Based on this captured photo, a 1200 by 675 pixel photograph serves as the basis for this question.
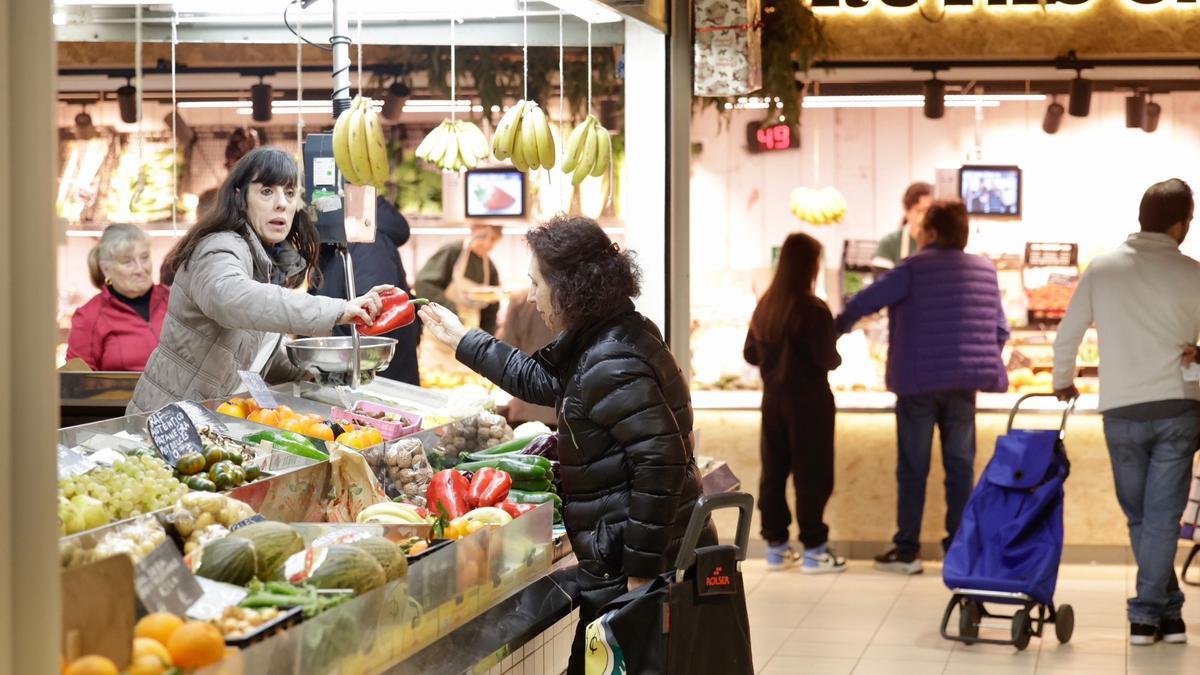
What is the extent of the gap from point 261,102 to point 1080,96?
5046 mm

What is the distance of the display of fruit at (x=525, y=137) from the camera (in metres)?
5.25

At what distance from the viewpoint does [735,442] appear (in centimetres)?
859

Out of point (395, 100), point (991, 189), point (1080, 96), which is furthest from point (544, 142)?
point (991, 189)

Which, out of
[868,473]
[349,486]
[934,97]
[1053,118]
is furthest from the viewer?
[1053,118]

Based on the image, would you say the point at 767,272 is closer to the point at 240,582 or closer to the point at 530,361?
the point at 530,361

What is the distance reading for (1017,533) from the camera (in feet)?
20.5

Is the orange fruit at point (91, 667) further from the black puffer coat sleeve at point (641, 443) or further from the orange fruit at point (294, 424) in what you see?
the orange fruit at point (294, 424)

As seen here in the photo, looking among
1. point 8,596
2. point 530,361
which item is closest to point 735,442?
point 530,361

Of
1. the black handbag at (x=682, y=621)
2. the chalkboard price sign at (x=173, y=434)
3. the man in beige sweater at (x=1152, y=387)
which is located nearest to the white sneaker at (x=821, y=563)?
the man in beige sweater at (x=1152, y=387)

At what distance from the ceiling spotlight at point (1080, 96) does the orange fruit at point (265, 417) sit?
5894mm

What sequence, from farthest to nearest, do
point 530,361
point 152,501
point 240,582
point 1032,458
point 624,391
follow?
point 1032,458 < point 530,361 < point 624,391 < point 152,501 < point 240,582

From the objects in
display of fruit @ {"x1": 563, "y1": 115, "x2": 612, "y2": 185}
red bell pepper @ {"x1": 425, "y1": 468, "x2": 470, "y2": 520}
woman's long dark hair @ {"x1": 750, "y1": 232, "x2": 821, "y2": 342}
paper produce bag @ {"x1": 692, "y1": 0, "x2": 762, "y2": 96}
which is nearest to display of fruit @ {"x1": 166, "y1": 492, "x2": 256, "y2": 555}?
red bell pepper @ {"x1": 425, "y1": 468, "x2": 470, "y2": 520}

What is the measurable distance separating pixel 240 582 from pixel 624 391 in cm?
128

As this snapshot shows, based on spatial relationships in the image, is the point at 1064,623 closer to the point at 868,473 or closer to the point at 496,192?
the point at 868,473
